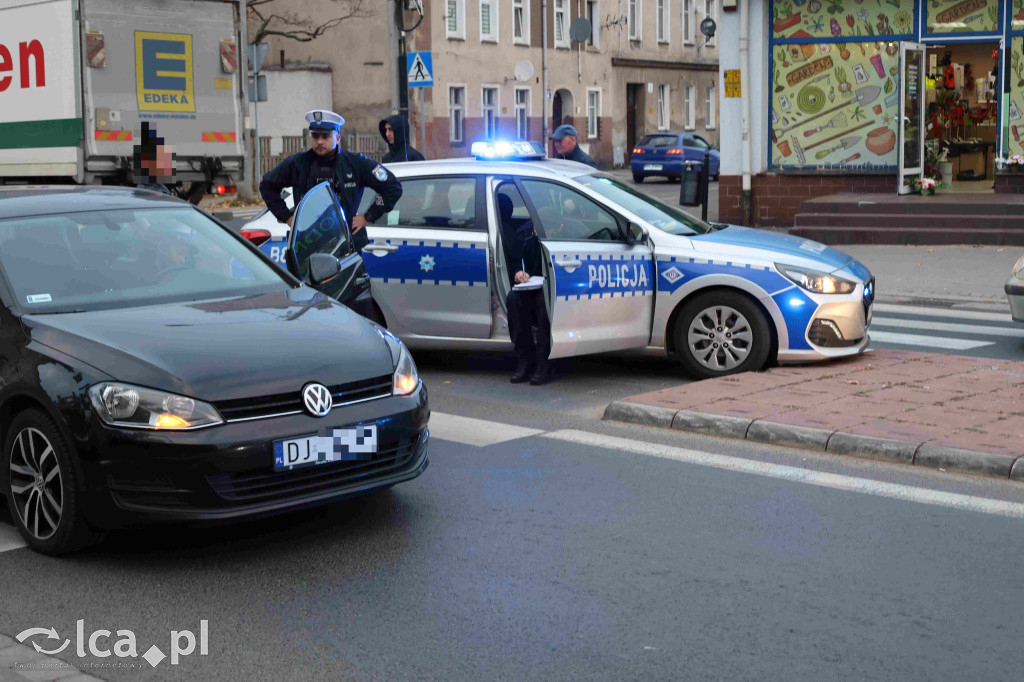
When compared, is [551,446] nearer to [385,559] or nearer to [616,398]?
[616,398]

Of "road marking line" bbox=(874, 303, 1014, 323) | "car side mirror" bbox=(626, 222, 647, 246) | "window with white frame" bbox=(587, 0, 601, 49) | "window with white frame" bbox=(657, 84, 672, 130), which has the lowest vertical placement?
"road marking line" bbox=(874, 303, 1014, 323)

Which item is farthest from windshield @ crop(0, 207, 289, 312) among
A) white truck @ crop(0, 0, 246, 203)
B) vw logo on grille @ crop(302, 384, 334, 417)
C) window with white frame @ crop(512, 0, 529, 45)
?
window with white frame @ crop(512, 0, 529, 45)

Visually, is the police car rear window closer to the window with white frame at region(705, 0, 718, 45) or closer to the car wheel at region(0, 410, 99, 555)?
the car wheel at region(0, 410, 99, 555)

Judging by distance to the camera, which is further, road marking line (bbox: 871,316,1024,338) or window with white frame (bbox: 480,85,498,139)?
window with white frame (bbox: 480,85,498,139)

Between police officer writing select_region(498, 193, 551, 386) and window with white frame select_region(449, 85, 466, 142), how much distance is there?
35.9 m

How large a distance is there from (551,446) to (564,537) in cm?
181

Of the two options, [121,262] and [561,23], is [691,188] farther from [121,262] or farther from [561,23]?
[561,23]

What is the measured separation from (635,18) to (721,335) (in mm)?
46926

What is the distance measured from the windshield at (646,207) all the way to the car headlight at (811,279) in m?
0.79

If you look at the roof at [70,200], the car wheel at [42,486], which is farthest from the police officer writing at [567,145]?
the car wheel at [42,486]

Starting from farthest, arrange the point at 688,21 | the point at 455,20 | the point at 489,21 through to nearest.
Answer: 1. the point at 688,21
2. the point at 489,21
3. the point at 455,20

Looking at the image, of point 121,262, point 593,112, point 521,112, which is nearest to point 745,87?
point 121,262

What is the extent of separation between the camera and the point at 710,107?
59781 millimetres

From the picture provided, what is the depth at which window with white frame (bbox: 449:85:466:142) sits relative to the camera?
148 feet
